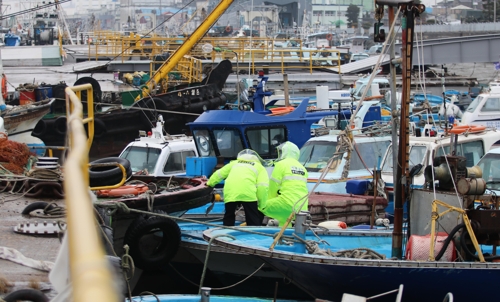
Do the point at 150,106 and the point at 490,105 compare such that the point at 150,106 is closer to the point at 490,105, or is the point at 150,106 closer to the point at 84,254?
the point at 490,105

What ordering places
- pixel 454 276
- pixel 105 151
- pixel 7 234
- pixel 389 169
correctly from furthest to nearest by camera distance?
pixel 105 151, pixel 389 169, pixel 454 276, pixel 7 234

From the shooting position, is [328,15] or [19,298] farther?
[328,15]

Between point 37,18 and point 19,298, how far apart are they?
53732mm

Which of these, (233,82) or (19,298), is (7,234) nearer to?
(19,298)

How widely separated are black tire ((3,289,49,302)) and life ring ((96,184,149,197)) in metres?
4.26

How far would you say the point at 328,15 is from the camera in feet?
382

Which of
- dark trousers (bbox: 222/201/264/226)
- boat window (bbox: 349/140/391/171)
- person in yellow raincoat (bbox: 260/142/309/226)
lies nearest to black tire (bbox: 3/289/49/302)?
person in yellow raincoat (bbox: 260/142/309/226)

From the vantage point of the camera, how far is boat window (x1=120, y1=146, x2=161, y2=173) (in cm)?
1308

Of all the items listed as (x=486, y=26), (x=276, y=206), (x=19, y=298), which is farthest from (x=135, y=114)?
(x=486, y=26)

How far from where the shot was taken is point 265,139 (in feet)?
45.5

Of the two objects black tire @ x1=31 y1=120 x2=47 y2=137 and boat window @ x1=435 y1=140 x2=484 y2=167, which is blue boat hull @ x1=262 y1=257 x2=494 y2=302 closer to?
boat window @ x1=435 y1=140 x2=484 y2=167

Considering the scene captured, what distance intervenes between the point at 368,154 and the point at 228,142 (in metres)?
2.54

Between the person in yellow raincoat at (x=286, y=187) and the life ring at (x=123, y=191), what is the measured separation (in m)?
1.55

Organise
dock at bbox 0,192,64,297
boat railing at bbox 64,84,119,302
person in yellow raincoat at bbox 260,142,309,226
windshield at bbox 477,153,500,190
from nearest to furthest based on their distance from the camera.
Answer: boat railing at bbox 64,84,119,302
dock at bbox 0,192,64,297
person in yellow raincoat at bbox 260,142,309,226
windshield at bbox 477,153,500,190
